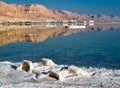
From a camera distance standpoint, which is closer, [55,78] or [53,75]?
[55,78]

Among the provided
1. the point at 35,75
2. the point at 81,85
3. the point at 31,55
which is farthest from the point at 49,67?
the point at 31,55

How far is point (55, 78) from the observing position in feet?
46.3

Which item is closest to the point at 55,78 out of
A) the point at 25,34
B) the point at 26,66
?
the point at 26,66

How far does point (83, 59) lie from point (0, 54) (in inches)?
295

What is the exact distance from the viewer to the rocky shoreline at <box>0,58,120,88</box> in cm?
1332

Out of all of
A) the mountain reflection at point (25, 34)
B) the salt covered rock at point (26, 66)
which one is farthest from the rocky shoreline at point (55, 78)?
the mountain reflection at point (25, 34)

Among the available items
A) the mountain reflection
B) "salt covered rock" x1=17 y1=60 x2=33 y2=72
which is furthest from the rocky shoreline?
the mountain reflection

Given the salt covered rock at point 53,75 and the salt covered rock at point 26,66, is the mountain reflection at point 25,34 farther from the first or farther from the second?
the salt covered rock at point 53,75

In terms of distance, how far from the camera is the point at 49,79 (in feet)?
46.3

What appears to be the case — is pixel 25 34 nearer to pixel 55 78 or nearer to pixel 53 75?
pixel 53 75

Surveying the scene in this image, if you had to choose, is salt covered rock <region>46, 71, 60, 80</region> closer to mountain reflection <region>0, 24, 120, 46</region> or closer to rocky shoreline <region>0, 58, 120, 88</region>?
rocky shoreline <region>0, 58, 120, 88</region>

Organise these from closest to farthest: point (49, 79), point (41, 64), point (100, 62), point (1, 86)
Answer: point (1, 86)
point (49, 79)
point (41, 64)
point (100, 62)

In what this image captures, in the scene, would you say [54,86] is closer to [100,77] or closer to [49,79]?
[49,79]

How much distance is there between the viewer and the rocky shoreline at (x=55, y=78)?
13320 mm
